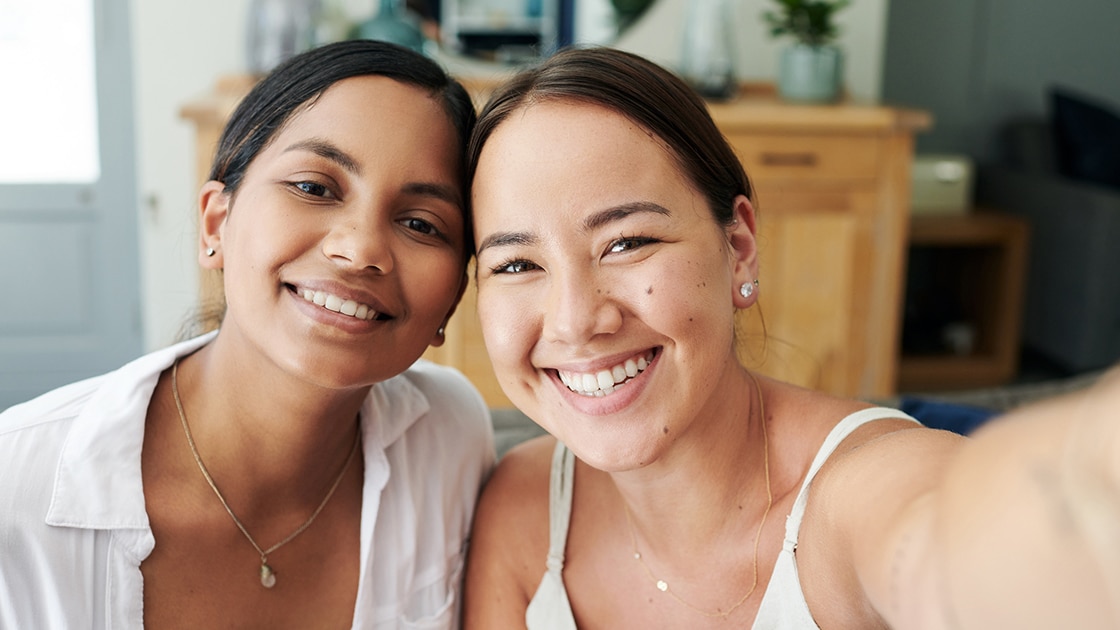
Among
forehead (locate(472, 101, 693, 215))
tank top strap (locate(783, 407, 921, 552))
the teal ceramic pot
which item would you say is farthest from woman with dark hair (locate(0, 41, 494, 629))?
the teal ceramic pot

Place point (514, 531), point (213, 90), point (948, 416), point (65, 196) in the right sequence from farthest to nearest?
point (65, 196) < point (213, 90) < point (948, 416) < point (514, 531)

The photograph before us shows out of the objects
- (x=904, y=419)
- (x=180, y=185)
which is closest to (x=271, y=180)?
(x=904, y=419)

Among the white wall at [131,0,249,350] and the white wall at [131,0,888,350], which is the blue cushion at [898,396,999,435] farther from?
the white wall at [131,0,249,350]

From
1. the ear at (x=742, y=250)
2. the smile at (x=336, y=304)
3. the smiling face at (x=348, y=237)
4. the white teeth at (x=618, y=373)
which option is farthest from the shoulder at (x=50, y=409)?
the ear at (x=742, y=250)

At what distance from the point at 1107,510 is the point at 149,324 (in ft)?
13.6

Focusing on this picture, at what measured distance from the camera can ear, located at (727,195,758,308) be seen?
4.26 ft

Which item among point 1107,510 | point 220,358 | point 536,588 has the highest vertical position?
point 1107,510

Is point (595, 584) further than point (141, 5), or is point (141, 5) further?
point (141, 5)

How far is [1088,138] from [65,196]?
4375mm

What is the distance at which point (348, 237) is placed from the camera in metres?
1.22

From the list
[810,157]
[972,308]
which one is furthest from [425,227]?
[972,308]

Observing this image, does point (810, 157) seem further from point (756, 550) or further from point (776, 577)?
point (776, 577)

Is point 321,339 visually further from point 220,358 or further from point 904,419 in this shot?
point 904,419

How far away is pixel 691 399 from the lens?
119cm
